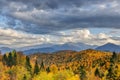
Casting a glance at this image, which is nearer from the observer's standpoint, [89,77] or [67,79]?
[67,79]

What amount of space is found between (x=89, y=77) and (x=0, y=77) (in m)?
56.8

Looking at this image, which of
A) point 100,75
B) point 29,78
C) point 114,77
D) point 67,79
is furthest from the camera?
point 100,75

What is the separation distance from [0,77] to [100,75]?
62739 millimetres

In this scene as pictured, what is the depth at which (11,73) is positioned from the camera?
189 meters

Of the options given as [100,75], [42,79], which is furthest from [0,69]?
[100,75]

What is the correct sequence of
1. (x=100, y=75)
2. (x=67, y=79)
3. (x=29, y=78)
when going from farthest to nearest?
(x=100, y=75)
(x=29, y=78)
(x=67, y=79)

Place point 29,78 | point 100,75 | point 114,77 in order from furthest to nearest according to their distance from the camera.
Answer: point 100,75 → point 29,78 → point 114,77

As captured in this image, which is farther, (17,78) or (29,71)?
(29,71)

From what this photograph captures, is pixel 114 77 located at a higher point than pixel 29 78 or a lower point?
higher

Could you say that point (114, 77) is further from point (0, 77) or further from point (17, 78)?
point (0, 77)

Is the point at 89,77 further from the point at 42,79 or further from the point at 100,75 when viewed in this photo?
the point at 42,79

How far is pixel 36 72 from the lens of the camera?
196 metres

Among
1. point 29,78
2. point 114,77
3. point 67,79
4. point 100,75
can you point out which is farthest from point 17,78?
point 114,77

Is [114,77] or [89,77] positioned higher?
[114,77]
